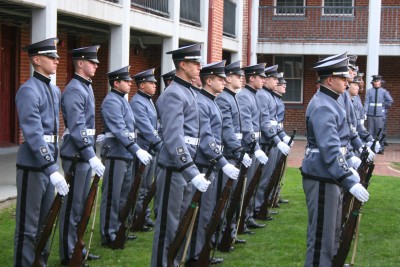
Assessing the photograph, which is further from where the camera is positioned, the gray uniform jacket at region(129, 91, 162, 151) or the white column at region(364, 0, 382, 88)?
the white column at region(364, 0, 382, 88)

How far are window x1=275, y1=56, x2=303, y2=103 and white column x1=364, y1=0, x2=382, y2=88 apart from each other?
134 inches

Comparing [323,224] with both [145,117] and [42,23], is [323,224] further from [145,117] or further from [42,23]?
[42,23]

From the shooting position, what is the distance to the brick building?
1454cm

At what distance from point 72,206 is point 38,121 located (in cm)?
134

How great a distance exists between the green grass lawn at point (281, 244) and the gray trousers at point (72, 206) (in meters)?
0.28

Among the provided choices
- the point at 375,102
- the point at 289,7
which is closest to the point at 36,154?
the point at 375,102

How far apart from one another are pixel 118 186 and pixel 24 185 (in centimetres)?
211

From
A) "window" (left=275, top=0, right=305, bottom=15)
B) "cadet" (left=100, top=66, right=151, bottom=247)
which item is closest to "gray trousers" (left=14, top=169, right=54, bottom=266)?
"cadet" (left=100, top=66, right=151, bottom=247)

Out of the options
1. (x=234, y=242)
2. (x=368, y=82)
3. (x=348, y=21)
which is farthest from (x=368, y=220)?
(x=348, y=21)

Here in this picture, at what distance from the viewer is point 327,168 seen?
6.60m

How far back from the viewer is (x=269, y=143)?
34.8 feet

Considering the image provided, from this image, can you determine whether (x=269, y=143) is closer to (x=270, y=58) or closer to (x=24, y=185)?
(x=24, y=185)

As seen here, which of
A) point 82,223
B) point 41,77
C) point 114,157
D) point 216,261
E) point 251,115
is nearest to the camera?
point 41,77

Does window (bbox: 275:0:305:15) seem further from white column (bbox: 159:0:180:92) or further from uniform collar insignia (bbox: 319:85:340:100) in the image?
uniform collar insignia (bbox: 319:85:340:100)
